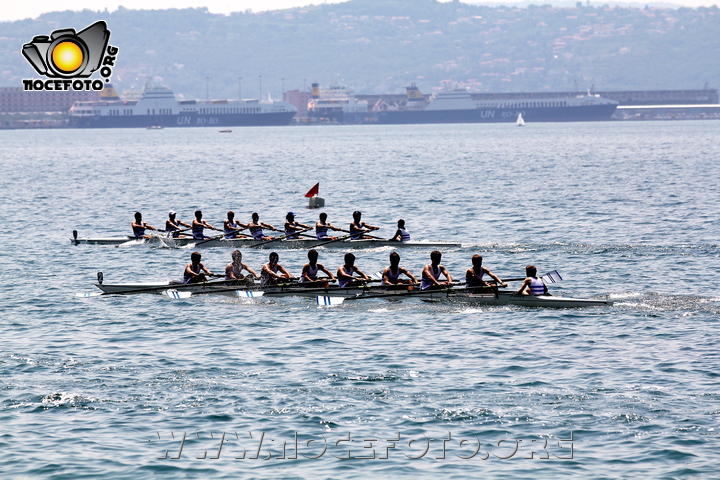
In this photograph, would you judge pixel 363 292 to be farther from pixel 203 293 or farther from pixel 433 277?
pixel 203 293

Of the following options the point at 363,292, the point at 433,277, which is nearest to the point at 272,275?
the point at 363,292

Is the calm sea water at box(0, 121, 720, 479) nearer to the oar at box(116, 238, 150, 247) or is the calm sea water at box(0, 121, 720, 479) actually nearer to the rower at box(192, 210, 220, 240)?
the oar at box(116, 238, 150, 247)

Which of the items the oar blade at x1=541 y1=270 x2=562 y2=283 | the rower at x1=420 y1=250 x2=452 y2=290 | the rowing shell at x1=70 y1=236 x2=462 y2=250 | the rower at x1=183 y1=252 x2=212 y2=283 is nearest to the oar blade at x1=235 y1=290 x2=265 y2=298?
the rower at x1=183 y1=252 x2=212 y2=283

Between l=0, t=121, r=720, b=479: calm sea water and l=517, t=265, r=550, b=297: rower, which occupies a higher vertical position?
l=517, t=265, r=550, b=297: rower

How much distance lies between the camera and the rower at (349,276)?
2738 centimetres

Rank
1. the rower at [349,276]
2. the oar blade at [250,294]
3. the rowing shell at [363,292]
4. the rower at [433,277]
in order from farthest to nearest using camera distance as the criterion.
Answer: the oar blade at [250,294], the rower at [349,276], the rower at [433,277], the rowing shell at [363,292]

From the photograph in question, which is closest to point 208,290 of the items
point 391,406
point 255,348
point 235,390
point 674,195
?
point 255,348

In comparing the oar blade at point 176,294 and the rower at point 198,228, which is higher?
the rower at point 198,228

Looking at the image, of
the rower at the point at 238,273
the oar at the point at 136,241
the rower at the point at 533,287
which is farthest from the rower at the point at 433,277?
the oar at the point at 136,241

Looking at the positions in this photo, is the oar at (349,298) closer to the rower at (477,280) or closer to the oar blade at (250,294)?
the rower at (477,280)

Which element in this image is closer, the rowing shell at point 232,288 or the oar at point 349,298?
the oar at point 349,298

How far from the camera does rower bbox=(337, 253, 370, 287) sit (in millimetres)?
27375

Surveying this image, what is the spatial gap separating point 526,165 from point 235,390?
8708 cm

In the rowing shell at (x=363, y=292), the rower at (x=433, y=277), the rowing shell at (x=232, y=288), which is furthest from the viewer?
the rowing shell at (x=232, y=288)
